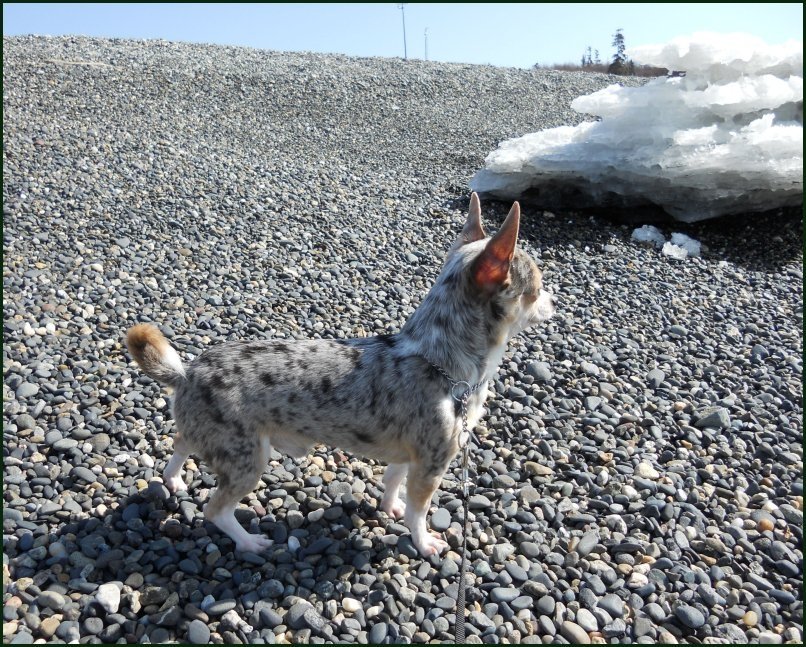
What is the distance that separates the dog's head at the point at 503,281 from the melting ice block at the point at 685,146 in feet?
22.6

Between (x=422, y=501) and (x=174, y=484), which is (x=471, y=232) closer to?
(x=422, y=501)

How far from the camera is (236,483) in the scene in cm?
360

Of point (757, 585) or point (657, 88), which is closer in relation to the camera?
point (757, 585)

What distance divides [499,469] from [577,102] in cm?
848

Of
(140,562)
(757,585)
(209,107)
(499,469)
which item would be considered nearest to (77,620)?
(140,562)

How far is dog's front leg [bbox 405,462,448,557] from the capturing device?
373cm

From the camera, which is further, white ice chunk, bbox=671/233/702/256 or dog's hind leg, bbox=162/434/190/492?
white ice chunk, bbox=671/233/702/256

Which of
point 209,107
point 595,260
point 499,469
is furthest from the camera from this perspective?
point 209,107

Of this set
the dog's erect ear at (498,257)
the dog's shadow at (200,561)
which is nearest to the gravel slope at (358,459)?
the dog's shadow at (200,561)

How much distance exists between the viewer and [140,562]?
369 centimetres

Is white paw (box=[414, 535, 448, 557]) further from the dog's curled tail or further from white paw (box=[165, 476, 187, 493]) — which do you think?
the dog's curled tail

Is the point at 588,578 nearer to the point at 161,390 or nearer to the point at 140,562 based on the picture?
the point at 140,562

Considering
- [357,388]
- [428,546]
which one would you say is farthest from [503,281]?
[428,546]

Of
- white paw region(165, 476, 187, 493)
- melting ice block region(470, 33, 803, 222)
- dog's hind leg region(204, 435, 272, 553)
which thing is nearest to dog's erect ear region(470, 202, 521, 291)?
dog's hind leg region(204, 435, 272, 553)
